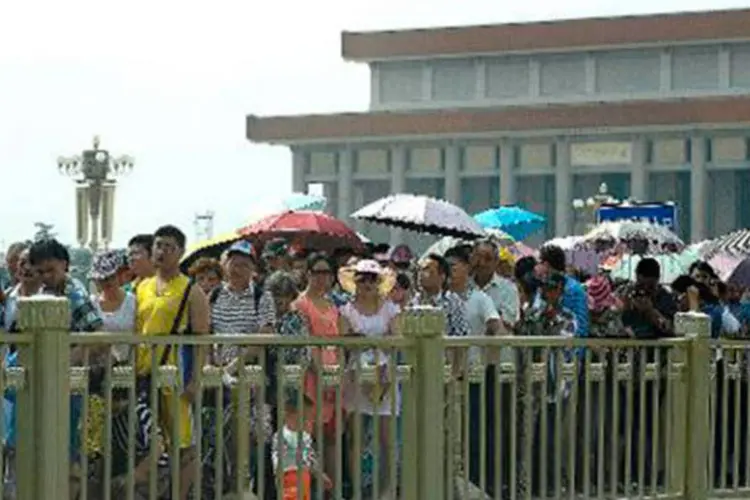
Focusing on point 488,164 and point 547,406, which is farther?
point 488,164

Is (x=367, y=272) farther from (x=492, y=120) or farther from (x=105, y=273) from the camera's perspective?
(x=492, y=120)

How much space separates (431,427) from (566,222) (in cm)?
8781

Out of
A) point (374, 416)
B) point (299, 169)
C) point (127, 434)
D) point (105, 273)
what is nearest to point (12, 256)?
point (105, 273)

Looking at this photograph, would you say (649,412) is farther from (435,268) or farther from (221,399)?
(221,399)

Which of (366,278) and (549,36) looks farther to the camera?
(549,36)

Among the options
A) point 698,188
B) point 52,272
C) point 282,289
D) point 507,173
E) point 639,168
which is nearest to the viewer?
point 52,272

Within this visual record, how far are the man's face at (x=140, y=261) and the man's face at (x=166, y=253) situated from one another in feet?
3.00

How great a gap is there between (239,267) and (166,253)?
4.40 feet

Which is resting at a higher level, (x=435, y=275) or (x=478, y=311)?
(x=435, y=275)

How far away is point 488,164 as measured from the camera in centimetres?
9906

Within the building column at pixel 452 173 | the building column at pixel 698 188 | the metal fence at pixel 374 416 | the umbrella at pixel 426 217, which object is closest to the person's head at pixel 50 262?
the metal fence at pixel 374 416

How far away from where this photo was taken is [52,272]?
9.25 meters

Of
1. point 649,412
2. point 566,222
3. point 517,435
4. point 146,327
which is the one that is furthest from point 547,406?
point 566,222

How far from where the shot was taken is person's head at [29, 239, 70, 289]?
→ 9.23 meters
